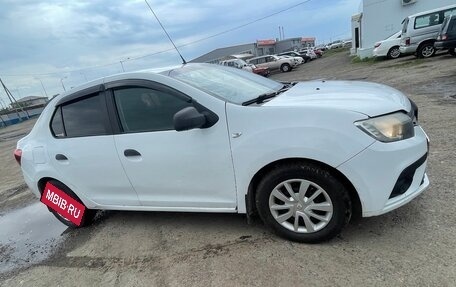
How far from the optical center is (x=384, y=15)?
22.0 meters

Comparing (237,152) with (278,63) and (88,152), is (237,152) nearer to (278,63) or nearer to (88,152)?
(88,152)

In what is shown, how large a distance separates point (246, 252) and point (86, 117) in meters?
2.16

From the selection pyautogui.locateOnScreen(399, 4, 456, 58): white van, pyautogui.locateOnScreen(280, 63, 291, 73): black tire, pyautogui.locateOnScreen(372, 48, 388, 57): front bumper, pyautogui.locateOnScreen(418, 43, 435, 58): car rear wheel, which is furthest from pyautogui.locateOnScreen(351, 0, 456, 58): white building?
pyautogui.locateOnScreen(280, 63, 291, 73): black tire

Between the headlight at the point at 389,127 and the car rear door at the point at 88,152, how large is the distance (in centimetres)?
230

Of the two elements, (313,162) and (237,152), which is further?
(237,152)

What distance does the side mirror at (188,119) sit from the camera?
2748mm

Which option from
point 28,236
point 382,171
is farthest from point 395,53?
point 28,236

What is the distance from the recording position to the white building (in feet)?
68.7

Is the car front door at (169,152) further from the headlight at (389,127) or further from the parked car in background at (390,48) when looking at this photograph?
the parked car in background at (390,48)

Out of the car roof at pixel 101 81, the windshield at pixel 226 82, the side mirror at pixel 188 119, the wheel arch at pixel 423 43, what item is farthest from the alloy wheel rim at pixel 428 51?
the side mirror at pixel 188 119

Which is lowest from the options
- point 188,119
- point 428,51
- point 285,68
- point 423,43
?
point 285,68

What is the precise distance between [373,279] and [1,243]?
14.3ft

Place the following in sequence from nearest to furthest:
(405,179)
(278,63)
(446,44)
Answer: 1. (405,179)
2. (446,44)
3. (278,63)

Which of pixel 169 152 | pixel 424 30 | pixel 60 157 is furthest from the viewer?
pixel 424 30
